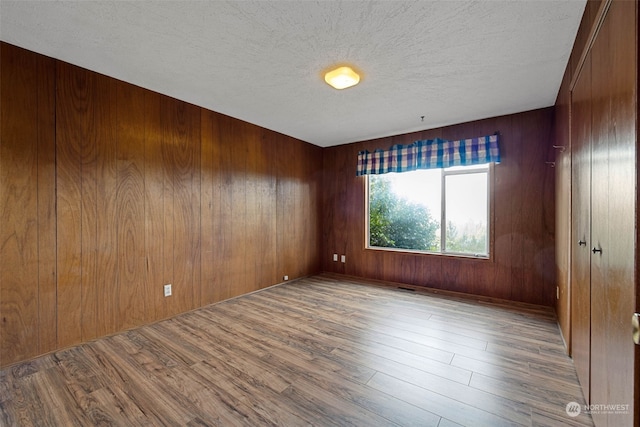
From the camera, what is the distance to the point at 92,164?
2.25m

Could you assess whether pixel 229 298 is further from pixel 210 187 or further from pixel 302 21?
pixel 302 21

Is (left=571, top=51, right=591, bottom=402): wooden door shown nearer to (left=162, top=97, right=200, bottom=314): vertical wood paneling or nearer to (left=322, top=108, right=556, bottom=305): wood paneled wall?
(left=322, top=108, right=556, bottom=305): wood paneled wall

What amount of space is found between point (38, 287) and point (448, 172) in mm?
4511

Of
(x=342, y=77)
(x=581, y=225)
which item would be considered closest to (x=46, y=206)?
(x=342, y=77)

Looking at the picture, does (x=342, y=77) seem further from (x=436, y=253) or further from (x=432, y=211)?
(x=436, y=253)

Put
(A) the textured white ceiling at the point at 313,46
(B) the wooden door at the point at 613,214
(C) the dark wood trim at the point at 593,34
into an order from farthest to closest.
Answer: (A) the textured white ceiling at the point at 313,46 → (C) the dark wood trim at the point at 593,34 → (B) the wooden door at the point at 613,214

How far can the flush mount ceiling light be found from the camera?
7.06ft

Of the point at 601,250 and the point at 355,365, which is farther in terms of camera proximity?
the point at 355,365

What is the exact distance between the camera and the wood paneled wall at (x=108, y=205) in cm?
191

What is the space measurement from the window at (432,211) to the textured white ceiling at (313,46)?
1078mm

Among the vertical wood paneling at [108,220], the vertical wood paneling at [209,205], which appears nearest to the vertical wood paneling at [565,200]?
the vertical wood paneling at [209,205]

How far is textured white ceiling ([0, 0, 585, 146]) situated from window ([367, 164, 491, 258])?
3.54 feet

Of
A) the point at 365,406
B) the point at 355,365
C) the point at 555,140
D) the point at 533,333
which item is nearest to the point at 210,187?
the point at 355,365

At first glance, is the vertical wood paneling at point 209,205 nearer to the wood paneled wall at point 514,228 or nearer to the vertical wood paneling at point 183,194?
the vertical wood paneling at point 183,194
